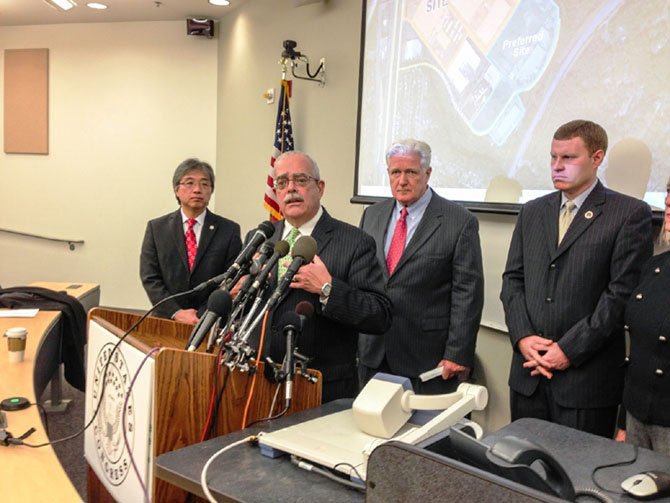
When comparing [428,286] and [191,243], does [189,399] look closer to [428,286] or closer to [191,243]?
[428,286]

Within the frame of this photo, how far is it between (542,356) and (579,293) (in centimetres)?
25

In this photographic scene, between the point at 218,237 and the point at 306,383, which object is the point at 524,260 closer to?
the point at 306,383

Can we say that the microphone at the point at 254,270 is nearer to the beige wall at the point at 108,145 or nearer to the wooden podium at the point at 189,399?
the wooden podium at the point at 189,399

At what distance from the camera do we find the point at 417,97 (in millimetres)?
3518

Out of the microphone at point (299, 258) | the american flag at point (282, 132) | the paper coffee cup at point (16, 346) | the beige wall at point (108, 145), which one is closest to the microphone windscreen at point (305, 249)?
the microphone at point (299, 258)

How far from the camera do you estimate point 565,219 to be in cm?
214

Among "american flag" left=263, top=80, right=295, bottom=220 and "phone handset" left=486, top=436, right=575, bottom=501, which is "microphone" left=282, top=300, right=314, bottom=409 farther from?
"american flag" left=263, top=80, right=295, bottom=220

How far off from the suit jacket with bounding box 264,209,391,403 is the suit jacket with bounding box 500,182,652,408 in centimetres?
63

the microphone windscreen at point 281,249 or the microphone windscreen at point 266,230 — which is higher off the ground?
the microphone windscreen at point 266,230

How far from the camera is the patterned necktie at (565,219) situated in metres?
2.12

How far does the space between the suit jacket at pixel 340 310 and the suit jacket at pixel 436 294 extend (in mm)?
504

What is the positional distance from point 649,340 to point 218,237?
1.90 meters

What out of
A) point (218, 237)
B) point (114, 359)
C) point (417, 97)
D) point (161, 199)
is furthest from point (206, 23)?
point (114, 359)

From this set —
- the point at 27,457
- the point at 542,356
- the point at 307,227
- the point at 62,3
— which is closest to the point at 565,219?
the point at 542,356
